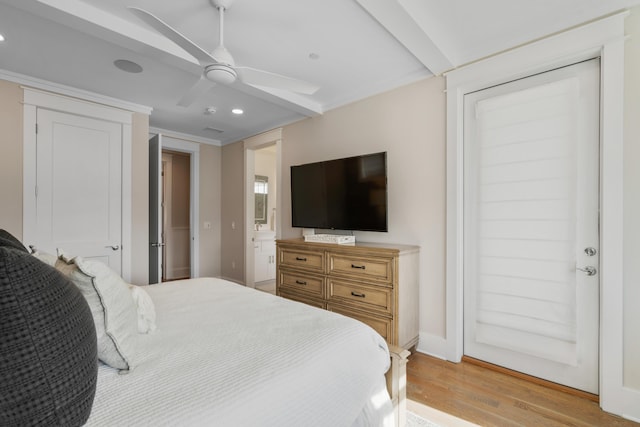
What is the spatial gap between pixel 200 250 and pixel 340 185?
10.0ft

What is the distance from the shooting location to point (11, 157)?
2.84 m

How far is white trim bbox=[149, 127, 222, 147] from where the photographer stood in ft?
14.7

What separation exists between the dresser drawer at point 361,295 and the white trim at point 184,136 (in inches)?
138

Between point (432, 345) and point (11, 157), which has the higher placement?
point (11, 157)

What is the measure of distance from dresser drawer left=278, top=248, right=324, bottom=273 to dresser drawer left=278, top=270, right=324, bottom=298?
86 millimetres

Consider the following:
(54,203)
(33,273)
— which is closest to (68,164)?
(54,203)

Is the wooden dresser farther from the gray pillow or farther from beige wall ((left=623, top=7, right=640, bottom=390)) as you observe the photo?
the gray pillow

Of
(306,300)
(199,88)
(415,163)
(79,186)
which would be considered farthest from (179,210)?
(415,163)

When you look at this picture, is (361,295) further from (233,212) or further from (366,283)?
(233,212)

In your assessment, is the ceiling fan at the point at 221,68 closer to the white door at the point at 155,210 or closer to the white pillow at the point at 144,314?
the white pillow at the point at 144,314

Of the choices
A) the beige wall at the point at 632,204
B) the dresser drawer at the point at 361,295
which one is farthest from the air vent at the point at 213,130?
the beige wall at the point at 632,204

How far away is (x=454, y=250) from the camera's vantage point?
2.54 meters

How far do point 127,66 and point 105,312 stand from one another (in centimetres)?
255

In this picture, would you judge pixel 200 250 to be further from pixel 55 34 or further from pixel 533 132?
pixel 533 132
